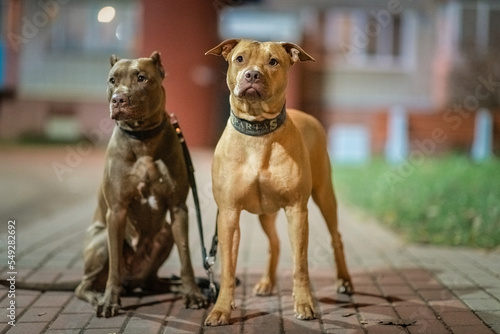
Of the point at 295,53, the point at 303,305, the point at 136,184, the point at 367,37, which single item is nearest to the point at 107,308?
the point at 136,184

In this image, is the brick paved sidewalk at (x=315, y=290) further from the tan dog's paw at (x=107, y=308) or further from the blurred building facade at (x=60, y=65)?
the blurred building facade at (x=60, y=65)

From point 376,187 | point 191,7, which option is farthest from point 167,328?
point 191,7

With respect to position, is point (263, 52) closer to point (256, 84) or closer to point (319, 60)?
point (256, 84)

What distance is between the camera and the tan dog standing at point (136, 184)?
372 centimetres

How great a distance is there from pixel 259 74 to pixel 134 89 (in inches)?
32.9

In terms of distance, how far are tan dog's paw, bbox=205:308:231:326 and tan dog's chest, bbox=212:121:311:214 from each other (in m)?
0.67

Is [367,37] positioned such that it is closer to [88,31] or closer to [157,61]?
[88,31]

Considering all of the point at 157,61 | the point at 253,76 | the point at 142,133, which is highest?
the point at 157,61

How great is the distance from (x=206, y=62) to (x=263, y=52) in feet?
41.0

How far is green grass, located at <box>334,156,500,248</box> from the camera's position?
6.59 m

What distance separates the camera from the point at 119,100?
11.7 ft

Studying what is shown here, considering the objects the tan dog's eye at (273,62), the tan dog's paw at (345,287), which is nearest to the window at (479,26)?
the tan dog's paw at (345,287)

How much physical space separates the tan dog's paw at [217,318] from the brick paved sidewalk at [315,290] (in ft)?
0.16

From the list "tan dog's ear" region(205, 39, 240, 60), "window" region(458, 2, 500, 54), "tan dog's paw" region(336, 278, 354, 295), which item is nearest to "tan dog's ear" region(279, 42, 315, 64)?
"tan dog's ear" region(205, 39, 240, 60)
